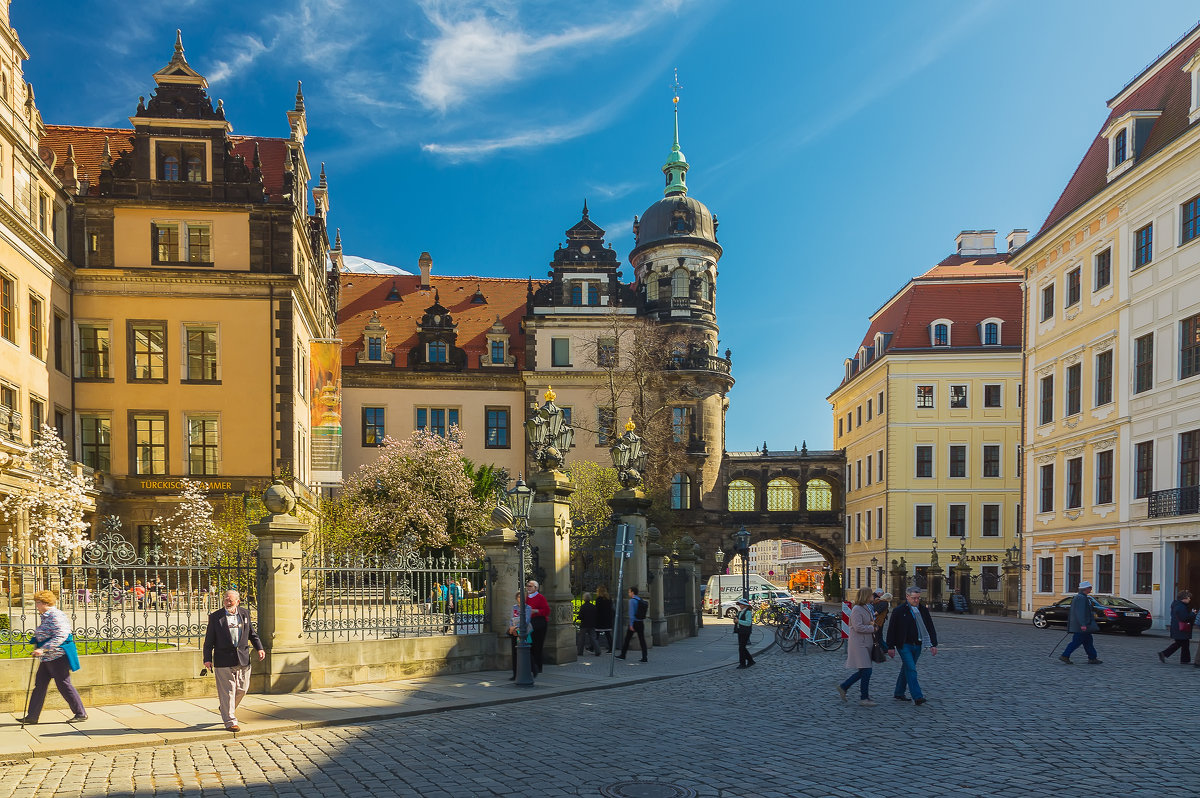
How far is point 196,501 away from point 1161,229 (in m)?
33.4

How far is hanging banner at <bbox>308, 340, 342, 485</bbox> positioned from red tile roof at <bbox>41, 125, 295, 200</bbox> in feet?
22.3

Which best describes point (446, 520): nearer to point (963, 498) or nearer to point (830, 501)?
point (963, 498)

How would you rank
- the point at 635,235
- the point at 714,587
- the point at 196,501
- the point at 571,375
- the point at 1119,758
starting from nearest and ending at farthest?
the point at 1119,758, the point at 196,501, the point at 714,587, the point at 571,375, the point at 635,235

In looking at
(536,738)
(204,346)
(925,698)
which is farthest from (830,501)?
(536,738)

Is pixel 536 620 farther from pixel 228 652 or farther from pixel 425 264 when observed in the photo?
pixel 425 264

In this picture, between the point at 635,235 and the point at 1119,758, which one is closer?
the point at 1119,758

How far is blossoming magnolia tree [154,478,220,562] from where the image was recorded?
29.8 meters

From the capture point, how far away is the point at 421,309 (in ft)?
189

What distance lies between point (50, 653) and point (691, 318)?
156 ft

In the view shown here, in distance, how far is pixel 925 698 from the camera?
13.9 m

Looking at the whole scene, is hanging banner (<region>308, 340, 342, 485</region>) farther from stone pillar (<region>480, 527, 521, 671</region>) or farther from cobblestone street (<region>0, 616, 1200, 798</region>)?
cobblestone street (<region>0, 616, 1200, 798</region>)

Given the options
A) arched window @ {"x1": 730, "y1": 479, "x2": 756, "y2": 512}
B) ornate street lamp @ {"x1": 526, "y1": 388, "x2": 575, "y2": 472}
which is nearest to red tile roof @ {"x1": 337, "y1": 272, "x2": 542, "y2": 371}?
arched window @ {"x1": 730, "y1": 479, "x2": 756, "y2": 512}

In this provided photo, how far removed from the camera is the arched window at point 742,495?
210 feet

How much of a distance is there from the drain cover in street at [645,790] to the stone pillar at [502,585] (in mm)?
8847
